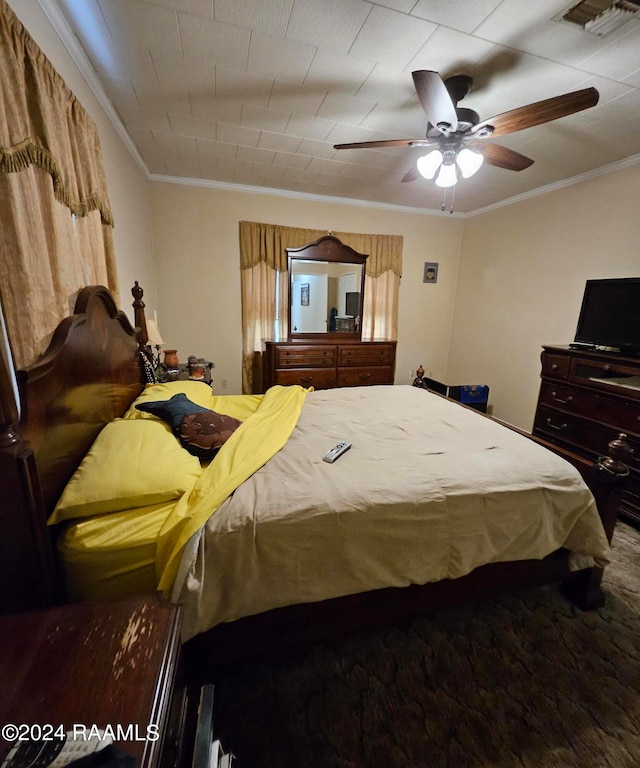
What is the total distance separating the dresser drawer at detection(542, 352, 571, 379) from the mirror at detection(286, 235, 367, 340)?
2.07 meters

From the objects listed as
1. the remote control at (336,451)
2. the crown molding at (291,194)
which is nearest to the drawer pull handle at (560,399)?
the remote control at (336,451)

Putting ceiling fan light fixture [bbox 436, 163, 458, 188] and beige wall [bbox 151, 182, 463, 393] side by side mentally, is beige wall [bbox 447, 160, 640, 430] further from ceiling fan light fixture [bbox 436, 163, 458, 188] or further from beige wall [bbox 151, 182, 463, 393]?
ceiling fan light fixture [bbox 436, 163, 458, 188]

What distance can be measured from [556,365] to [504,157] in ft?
5.31

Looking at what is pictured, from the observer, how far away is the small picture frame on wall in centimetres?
452

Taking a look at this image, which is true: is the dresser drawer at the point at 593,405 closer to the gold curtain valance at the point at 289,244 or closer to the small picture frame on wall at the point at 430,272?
the small picture frame on wall at the point at 430,272

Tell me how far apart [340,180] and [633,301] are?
2.72 m

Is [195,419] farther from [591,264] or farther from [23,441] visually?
[591,264]

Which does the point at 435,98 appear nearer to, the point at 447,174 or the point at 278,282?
the point at 447,174

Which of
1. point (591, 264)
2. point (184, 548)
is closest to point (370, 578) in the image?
point (184, 548)

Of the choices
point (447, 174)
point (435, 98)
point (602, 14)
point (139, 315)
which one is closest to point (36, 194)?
point (139, 315)

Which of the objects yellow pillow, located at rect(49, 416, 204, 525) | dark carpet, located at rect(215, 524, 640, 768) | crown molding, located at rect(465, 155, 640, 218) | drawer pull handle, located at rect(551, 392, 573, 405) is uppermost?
crown molding, located at rect(465, 155, 640, 218)

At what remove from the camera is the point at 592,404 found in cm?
245

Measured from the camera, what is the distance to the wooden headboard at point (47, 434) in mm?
822

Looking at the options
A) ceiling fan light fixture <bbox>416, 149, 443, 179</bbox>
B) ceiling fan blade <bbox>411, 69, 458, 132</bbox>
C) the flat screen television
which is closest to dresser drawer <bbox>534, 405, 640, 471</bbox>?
the flat screen television
